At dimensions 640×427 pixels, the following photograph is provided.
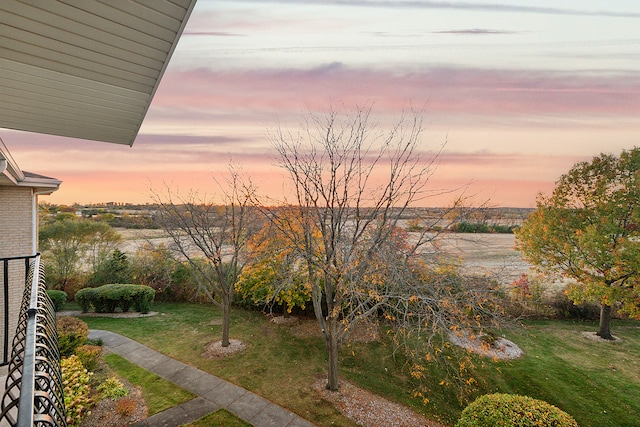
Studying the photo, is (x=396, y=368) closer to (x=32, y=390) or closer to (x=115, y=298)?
(x=32, y=390)

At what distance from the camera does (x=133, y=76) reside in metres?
2.89

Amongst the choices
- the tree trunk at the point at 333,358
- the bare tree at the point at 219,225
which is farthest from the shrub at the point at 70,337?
the tree trunk at the point at 333,358

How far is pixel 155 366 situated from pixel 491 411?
26.2 feet

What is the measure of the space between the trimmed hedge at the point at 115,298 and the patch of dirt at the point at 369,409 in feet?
32.0

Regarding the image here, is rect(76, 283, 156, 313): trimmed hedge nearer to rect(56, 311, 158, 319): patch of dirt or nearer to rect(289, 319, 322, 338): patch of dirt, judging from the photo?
rect(56, 311, 158, 319): patch of dirt

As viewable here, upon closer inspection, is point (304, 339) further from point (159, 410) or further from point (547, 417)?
point (547, 417)

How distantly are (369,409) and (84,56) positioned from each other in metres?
7.43

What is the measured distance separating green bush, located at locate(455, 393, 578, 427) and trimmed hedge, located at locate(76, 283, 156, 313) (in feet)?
43.6

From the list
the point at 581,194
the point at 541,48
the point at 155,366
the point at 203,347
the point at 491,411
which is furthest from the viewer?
the point at 581,194

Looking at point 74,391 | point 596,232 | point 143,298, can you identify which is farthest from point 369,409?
point 143,298

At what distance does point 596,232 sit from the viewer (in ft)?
33.2

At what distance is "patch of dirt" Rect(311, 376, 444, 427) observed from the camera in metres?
6.05

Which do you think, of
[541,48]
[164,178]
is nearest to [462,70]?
[541,48]

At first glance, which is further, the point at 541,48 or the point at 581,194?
the point at 581,194
